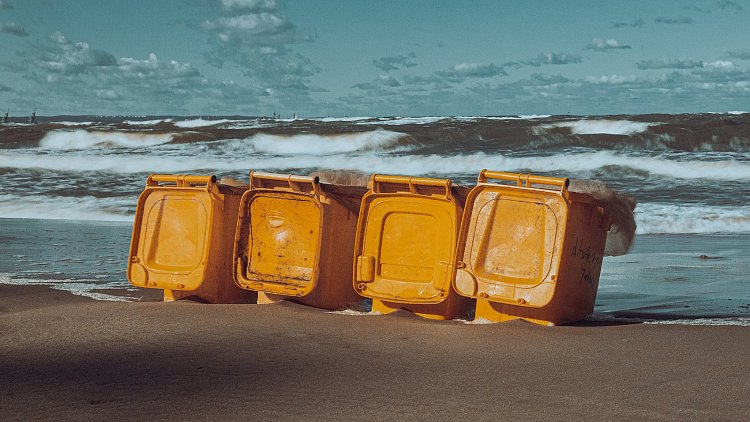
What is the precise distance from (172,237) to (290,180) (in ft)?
2.66

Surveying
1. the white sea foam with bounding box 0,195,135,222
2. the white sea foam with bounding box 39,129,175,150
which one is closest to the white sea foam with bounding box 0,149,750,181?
the white sea foam with bounding box 39,129,175,150

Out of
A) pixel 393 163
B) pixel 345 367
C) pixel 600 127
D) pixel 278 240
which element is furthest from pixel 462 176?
pixel 345 367

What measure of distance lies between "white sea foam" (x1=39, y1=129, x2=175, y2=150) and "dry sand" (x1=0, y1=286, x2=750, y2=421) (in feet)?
→ 94.6

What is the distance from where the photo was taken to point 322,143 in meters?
32.7

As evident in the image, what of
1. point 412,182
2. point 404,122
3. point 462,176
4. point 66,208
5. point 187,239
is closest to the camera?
point 412,182

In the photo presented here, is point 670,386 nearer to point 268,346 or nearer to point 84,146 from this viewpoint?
point 268,346

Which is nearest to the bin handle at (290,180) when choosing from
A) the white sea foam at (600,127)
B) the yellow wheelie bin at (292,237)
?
the yellow wheelie bin at (292,237)

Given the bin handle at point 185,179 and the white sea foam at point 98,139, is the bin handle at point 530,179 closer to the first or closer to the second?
the bin handle at point 185,179

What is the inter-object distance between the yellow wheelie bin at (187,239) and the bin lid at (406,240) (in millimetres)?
828

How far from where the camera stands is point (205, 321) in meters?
4.39

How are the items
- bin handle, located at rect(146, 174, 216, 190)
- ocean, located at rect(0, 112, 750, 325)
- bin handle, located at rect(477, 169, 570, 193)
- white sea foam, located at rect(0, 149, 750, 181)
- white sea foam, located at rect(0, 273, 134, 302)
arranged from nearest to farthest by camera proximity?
bin handle, located at rect(477, 169, 570, 193) < bin handle, located at rect(146, 174, 216, 190) < white sea foam, located at rect(0, 273, 134, 302) < ocean, located at rect(0, 112, 750, 325) < white sea foam, located at rect(0, 149, 750, 181)

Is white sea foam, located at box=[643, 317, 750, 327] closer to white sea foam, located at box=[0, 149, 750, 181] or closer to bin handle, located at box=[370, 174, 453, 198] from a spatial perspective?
bin handle, located at box=[370, 174, 453, 198]

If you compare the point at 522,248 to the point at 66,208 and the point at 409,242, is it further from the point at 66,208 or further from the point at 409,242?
the point at 66,208

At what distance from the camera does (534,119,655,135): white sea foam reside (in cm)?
3139
